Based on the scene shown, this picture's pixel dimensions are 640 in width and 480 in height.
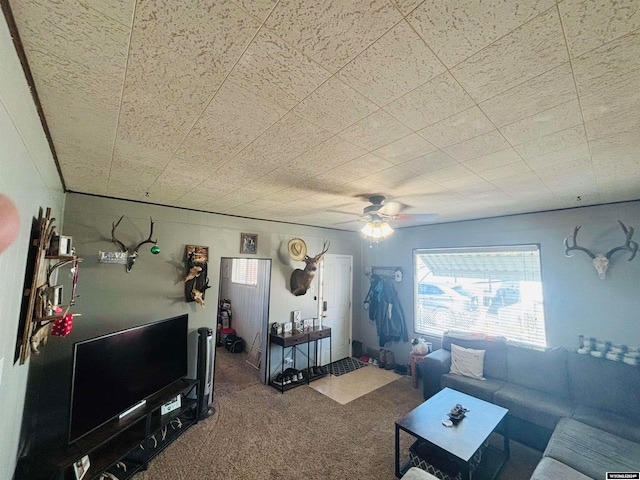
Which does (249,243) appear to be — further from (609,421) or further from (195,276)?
(609,421)

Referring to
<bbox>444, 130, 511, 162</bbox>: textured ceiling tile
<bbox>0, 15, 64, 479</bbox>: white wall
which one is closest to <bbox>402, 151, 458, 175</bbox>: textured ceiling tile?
<bbox>444, 130, 511, 162</bbox>: textured ceiling tile

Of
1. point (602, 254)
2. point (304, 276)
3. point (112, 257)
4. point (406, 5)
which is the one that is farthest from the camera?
point (304, 276)

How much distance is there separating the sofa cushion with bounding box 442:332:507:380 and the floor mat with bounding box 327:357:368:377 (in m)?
2.02

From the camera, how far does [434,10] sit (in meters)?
0.81

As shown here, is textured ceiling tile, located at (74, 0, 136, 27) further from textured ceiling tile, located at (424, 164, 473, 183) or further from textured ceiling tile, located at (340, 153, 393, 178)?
textured ceiling tile, located at (424, 164, 473, 183)

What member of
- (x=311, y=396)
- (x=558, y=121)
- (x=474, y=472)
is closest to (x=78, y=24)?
(x=558, y=121)

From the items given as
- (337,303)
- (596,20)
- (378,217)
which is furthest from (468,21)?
(337,303)

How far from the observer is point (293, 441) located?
2.91 m

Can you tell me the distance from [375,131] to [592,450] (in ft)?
10.1

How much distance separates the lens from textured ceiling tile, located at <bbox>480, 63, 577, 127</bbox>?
3.55 ft

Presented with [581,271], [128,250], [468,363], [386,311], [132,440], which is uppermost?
[128,250]

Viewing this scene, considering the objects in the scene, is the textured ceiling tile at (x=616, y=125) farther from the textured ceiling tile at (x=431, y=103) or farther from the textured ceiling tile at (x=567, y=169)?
the textured ceiling tile at (x=431, y=103)

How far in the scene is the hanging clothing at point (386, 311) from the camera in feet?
16.6

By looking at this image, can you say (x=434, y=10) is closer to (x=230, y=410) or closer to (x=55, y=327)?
(x=55, y=327)
